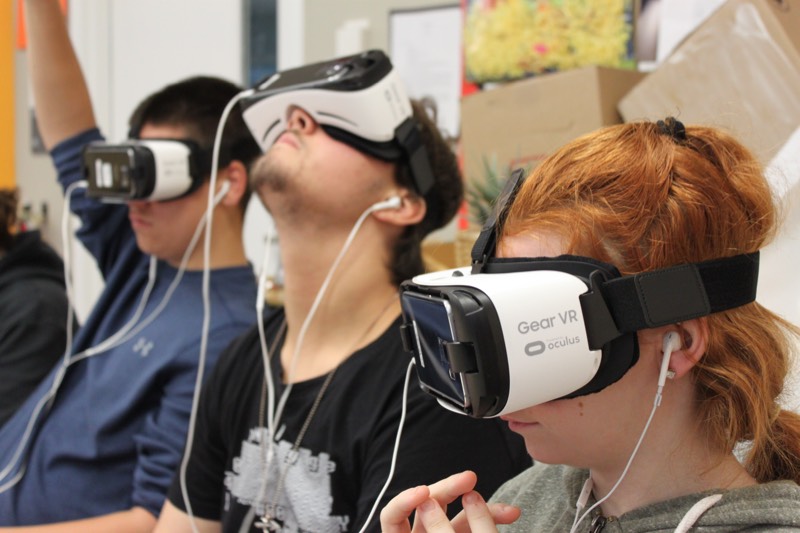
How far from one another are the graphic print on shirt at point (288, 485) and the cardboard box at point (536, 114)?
73cm

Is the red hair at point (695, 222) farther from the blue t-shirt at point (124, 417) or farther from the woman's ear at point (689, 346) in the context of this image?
the blue t-shirt at point (124, 417)

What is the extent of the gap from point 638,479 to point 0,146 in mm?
4236

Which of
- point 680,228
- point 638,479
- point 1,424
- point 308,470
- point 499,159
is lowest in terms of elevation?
point 1,424

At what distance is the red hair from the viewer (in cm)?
83

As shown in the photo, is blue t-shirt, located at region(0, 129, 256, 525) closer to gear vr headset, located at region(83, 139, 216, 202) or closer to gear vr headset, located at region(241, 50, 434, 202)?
gear vr headset, located at region(83, 139, 216, 202)

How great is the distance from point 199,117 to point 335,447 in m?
0.95

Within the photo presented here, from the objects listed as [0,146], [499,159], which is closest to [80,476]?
[499,159]

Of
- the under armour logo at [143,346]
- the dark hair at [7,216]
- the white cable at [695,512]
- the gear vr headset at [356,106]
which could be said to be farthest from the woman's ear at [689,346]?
A: the dark hair at [7,216]

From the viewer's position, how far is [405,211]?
1451 millimetres

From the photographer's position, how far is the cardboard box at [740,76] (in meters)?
1.41

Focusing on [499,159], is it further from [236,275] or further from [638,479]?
[638,479]

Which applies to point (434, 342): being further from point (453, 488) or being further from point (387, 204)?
point (387, 204)

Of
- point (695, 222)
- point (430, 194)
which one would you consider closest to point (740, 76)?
point (430, 194)

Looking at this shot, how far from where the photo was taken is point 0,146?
170 inches
